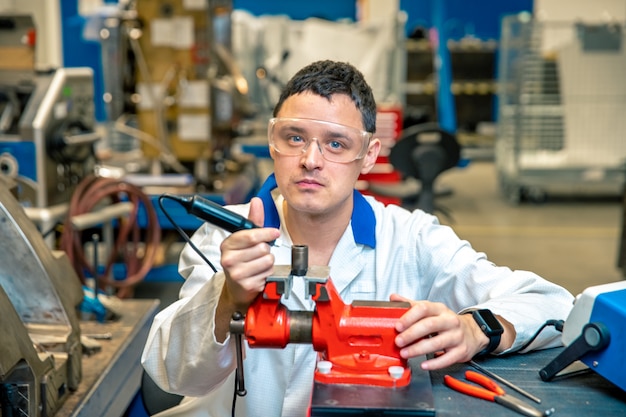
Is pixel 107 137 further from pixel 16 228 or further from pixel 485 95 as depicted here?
pixel 485 95

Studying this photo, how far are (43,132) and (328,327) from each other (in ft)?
8.17

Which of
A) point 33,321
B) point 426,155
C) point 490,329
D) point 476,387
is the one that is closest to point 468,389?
point 476,387

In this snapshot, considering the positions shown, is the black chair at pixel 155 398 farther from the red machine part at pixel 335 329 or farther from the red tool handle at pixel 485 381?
the red tool handle at pixel 485 381

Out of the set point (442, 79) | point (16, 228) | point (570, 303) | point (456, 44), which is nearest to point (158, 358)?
point (16, 228)

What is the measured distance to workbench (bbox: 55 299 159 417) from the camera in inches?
67.2

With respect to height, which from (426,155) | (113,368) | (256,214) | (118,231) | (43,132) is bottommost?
(118,231)

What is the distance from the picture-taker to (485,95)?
10.2m

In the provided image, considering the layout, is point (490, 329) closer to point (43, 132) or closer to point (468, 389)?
point (468, 389)

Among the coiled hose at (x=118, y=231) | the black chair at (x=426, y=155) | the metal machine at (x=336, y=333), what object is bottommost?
the coiled hose at (x=118, y=231)

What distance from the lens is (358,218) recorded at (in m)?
1.74

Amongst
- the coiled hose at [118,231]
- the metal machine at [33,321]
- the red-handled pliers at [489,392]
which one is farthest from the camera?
the coiled hose at [118,231]

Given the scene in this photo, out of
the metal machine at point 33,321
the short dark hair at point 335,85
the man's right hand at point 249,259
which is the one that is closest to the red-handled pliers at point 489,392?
the man's right hand at point 249,259

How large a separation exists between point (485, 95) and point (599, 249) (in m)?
4.96

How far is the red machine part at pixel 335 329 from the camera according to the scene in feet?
3.76
